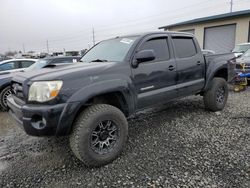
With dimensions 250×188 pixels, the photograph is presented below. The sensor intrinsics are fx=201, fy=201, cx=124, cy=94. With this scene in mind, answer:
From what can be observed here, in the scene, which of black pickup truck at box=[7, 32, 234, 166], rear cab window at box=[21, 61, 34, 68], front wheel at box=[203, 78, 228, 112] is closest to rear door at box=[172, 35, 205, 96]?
black pickup truck at box=[7, 32, 234, 166]

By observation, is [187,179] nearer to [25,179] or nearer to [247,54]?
[25,179]

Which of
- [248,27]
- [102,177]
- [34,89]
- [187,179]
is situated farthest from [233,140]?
[248,27]

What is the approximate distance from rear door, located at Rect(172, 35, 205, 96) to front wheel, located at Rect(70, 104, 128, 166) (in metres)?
1.62

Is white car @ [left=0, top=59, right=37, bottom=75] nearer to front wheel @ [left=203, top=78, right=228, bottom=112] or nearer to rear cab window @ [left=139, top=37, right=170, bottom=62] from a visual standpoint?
rear cab window @ [left=139, top=37, right=170, bottom=62]

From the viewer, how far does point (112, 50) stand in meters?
3.62

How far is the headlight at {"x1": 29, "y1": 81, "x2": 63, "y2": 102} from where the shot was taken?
2.43 metres

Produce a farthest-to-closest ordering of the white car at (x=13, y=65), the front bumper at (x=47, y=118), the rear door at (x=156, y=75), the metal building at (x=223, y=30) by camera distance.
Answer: the metal building at (x=223, y=30), the white car at (x=13, y=65), the rear door at (x=156, y=75), the front bumper at (x=47, y=118)

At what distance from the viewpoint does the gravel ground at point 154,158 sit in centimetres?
246

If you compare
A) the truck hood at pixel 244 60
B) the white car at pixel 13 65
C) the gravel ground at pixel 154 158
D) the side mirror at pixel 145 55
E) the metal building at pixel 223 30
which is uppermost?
the metal building at pixel 223 30

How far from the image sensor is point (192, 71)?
4.17 m

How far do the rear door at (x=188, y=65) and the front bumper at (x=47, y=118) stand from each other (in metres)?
2.25

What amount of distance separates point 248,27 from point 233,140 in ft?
54.2

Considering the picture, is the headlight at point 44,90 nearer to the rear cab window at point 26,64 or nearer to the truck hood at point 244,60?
the rear cab window at point 26,64

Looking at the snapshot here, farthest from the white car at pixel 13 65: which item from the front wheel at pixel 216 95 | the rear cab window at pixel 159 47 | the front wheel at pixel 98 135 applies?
the front wheel at pixel 216 95
